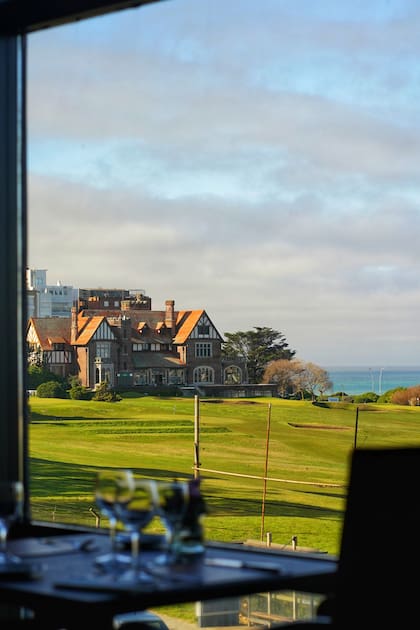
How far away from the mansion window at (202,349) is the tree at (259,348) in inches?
35.0

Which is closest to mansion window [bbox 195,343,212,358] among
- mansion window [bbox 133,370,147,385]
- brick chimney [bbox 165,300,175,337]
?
brick chimney [bbox 165,300,175,337]

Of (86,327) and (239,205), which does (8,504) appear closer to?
(86,327)

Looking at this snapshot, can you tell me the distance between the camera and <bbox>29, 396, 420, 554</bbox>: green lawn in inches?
701

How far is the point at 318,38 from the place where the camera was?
1555 centimetres

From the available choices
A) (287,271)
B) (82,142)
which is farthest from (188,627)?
(82,142)

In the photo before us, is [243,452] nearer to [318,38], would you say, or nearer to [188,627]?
[188,627]

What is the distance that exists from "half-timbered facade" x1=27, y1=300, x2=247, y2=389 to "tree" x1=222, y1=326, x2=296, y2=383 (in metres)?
0.20

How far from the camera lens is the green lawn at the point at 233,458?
58.4 feet

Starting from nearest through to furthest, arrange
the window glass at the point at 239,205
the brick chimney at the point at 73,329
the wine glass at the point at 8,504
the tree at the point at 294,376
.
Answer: the wine glass at the point at 8,504 < the brick chimney at the point at 73,329 < the tree at the point at 294,376 < the window glass at the point at 239,205

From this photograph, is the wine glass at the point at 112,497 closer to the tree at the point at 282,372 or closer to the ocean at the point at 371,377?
the ocean at the point at 371,377

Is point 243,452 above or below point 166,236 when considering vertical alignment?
below

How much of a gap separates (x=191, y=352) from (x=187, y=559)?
6555 millimetres

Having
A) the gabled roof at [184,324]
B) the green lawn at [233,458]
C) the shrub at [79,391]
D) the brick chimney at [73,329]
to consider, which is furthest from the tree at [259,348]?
the green lawn at [233,458]

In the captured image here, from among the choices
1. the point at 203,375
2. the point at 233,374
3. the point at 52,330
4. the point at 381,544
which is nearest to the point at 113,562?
the point at 381,544
